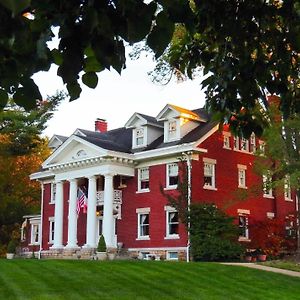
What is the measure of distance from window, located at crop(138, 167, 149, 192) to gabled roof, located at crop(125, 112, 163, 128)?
10.3ft

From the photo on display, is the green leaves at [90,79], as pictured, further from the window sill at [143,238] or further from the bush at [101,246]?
the window sill at [143,238]

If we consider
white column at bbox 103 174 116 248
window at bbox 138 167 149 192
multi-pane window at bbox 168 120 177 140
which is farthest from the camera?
window at bbox 138 167 149 192

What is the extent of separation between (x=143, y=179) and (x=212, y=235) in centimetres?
651

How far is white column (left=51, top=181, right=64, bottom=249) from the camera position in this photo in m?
39.3

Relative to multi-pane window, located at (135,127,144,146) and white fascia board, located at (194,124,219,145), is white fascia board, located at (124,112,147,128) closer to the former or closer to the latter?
multi-pane window, located at (135,127,144,146)

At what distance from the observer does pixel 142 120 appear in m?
37.5

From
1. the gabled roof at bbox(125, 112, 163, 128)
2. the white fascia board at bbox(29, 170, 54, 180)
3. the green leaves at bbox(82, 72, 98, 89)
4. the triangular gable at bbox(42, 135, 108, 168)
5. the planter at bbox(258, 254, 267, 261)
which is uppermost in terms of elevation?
the gabled roof at bbox(125, 112, 163, 128)

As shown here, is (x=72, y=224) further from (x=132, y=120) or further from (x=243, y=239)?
(x=243, y=239)

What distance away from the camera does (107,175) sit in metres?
35.5

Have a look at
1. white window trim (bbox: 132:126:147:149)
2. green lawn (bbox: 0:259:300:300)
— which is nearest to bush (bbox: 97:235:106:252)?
white window trim (bbox: 132:126:147:149)

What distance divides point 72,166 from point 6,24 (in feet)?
118

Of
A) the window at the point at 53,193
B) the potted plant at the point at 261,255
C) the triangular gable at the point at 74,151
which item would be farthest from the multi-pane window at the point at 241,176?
the window at the point at 53,193

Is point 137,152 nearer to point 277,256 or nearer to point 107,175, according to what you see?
point 107,175

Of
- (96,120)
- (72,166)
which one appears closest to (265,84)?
(72,166)
